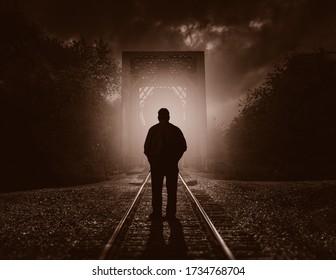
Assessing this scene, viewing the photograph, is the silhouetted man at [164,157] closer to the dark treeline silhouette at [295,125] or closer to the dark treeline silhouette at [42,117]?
the dark treeline silhouette at [42,117]

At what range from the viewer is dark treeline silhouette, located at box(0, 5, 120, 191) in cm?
1065

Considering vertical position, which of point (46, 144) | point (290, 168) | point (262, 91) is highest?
point (262, 91)

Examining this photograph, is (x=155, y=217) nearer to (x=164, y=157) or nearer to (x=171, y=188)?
(x=171, y=188)

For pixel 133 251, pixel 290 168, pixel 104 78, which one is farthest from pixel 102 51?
pixel 133 251

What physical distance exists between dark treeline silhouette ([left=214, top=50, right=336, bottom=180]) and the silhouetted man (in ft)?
32.1

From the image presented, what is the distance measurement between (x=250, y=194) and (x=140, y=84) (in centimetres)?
1628

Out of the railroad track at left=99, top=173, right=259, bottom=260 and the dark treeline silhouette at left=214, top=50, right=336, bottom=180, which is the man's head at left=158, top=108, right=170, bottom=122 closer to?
the railroad track at left=99, top=173, right=259, bottom=260

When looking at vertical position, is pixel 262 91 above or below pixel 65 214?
above

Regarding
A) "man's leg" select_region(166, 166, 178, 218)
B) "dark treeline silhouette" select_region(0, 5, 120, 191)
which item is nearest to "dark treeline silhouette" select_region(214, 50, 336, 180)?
"dark treeline silhouette" select_region(0, 5, 120, 191)

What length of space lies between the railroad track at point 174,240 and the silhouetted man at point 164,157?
1.07ft

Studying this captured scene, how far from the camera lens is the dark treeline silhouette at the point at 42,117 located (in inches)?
419

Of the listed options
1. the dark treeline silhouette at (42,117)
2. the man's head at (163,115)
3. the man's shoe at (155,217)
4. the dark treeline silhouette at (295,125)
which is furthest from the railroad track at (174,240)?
the dark treeline silhouette at (295,125)

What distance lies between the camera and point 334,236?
13.1 feet
